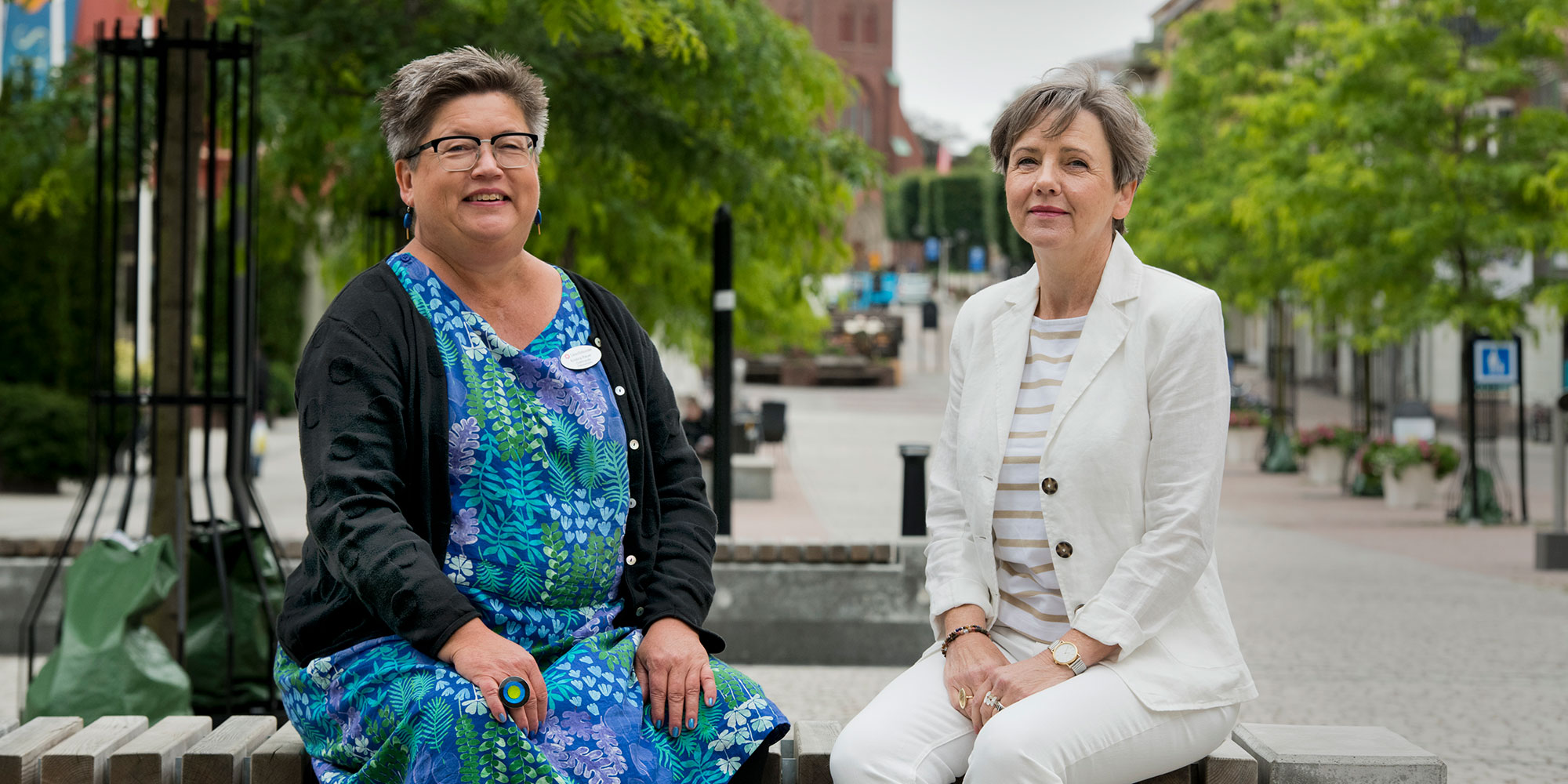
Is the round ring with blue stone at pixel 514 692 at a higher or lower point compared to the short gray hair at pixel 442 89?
lower

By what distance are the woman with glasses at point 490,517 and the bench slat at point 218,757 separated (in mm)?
173

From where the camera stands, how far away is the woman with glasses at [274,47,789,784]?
8.50 ft

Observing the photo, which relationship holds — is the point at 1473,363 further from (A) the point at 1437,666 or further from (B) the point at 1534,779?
(B) the point at 1534,779

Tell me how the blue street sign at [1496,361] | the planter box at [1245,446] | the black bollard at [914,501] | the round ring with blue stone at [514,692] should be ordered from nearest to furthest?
the round ring with blue stone at [514,692] < the black bollard at [914,501] < the blue street sign at [1496,361] < the planter box at [1245,446]

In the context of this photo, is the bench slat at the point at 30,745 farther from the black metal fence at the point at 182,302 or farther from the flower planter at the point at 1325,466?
the flower planter at the point at 1325,466

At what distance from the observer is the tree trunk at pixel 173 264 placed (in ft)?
18.8

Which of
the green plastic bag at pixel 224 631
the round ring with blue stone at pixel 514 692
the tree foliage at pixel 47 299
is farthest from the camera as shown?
the tree foliage at pixel 47 299

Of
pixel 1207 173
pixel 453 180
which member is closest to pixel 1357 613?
pixel 453 180

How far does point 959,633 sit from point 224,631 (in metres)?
3.22

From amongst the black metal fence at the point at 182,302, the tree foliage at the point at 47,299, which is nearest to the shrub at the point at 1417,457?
the tree foliage at the point at 47,299

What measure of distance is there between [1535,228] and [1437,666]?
10649 mm

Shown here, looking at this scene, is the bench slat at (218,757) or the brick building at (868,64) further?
the brick building at (868,64)

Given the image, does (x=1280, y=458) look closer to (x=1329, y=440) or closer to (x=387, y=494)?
(x=1329, y=440)

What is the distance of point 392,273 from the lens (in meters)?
2.87
